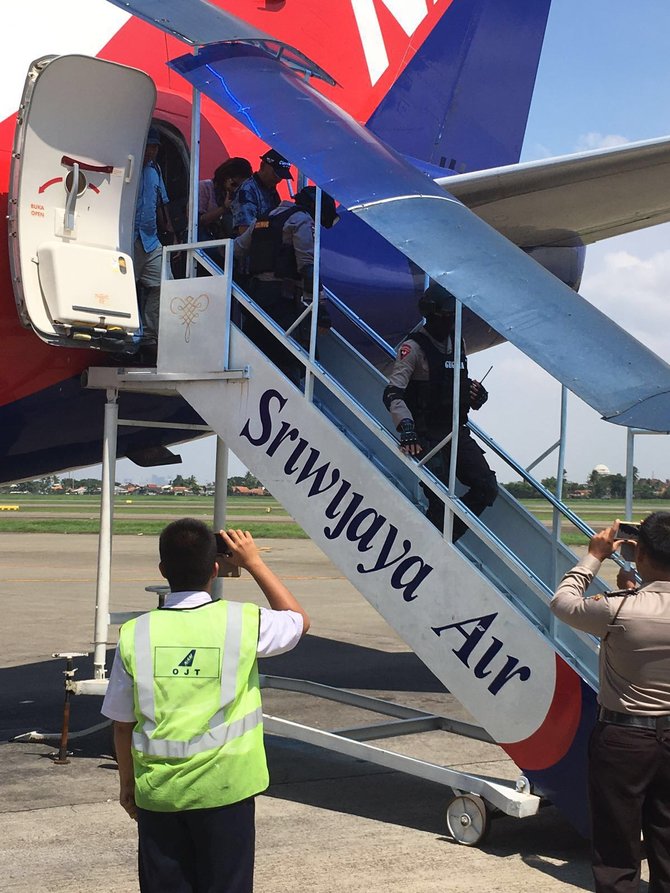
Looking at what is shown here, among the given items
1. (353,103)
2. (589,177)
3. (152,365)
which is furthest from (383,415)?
(353,103)

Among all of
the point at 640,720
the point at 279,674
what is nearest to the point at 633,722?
the point at 640,720

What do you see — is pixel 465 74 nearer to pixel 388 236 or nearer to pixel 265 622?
pixel 388 236

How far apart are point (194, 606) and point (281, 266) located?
5119 mm

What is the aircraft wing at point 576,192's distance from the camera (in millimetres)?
9922

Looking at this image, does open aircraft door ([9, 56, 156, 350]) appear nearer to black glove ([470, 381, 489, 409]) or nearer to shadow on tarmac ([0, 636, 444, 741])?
black glove ([470, 381, 489, 409])

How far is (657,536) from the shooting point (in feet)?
17.2

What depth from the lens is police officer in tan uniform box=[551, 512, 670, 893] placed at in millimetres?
5145

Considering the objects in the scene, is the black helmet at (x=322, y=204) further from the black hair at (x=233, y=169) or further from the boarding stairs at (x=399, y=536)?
the black hair at (x=233, y=169)

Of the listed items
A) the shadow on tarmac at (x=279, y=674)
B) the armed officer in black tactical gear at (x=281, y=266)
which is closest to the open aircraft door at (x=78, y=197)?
the armed officer in black tactical gear at (x=281, y=266)

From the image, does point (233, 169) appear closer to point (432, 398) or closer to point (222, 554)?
point (432, 398)

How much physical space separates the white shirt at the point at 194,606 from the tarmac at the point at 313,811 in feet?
8.72

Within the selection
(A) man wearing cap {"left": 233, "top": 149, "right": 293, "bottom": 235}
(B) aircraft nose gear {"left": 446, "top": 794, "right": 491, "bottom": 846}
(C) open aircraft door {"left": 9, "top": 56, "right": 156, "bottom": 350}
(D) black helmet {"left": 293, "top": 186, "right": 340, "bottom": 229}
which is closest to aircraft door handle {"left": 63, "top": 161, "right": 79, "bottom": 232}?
(C) open aircraft door {"left": 9, "top": 56, "right": 156, "bottom": 350}

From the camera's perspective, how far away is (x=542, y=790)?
23.5ft

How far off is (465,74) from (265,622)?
1127 centimetres
